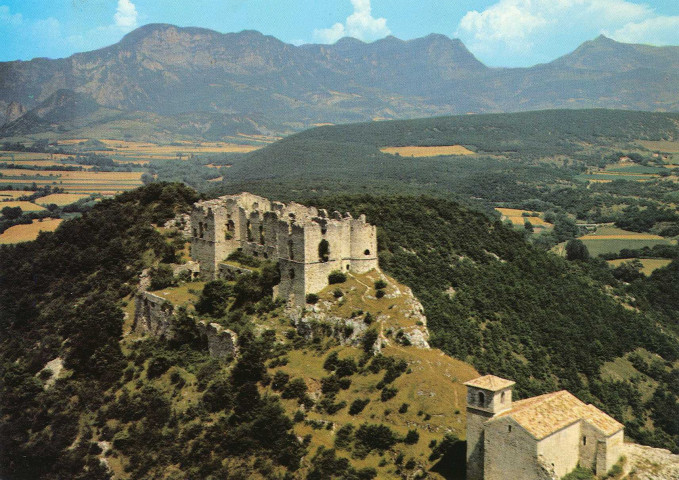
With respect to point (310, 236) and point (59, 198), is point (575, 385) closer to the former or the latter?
point (310, 236)

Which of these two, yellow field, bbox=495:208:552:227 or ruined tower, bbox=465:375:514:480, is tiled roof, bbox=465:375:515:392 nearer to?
ruined tower, bbox=465:375:514:480

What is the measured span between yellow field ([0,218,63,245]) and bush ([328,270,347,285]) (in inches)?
1824

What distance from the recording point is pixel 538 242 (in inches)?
4865

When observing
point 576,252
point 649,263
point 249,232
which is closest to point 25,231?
point 249,232

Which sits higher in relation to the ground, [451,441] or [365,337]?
[365,337]

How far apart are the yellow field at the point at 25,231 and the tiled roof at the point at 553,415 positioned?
64256 mm

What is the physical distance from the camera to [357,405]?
138 ft

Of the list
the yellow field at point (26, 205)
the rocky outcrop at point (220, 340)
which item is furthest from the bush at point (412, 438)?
the yellow field at point (26, 205)

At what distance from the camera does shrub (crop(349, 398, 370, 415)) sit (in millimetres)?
42062

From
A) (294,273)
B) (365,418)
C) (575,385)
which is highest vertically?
(294,273)

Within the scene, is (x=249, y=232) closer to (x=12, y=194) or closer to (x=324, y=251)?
(x=324, y=251)

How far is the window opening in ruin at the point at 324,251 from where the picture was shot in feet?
162

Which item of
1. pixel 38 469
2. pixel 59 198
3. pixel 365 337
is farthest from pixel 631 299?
pixel 59 198

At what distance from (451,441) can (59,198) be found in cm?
8279
